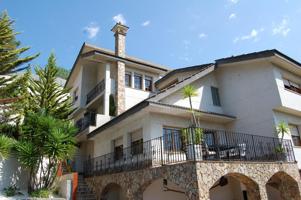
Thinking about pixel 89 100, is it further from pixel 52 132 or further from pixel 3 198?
pixel 3 198

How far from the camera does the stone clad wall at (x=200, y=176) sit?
879 cm

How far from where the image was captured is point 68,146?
1326 centimetres

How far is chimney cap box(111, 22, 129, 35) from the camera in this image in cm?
2177

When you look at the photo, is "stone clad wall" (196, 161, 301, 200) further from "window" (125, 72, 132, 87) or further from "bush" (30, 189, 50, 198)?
"window" (125, 72, 132, 87)

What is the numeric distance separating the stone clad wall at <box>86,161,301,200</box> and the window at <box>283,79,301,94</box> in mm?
5637

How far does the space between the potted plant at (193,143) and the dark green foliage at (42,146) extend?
682 cm

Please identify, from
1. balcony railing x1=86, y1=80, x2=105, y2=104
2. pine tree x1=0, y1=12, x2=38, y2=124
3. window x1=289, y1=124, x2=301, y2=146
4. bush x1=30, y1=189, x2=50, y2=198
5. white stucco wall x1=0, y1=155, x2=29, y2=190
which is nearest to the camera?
bush x1=30, y1=189, x2=50, y2=198

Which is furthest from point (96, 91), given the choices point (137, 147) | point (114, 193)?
point (114, 193)

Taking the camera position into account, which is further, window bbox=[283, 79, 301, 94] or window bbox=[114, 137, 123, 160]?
window bbox=[283, 79, 301, 94]

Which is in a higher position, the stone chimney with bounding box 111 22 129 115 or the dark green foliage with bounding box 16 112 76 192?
the stone chimney with bounding box 111 22 129 115

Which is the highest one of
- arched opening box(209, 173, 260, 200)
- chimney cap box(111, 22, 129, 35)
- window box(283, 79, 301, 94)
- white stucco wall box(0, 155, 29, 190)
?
chimney cap box(111, 22, 129, 35)

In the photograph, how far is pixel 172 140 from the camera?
538 inches

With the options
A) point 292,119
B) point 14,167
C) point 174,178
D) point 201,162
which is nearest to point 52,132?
point 14,167

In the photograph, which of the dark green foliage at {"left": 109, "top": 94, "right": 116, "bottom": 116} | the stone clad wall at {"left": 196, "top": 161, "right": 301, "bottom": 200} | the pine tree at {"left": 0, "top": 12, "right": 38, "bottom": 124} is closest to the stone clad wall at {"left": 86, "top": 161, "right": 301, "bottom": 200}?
the stone clad wall at {"left": 196, "top": 161, "right": 301, "bottom": 200}
